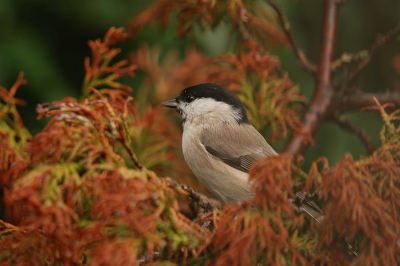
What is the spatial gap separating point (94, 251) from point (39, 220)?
0.12 m

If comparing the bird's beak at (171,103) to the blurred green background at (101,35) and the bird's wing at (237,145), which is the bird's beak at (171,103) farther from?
the blurred green background at (101,35)

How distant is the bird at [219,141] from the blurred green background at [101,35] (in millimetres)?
273

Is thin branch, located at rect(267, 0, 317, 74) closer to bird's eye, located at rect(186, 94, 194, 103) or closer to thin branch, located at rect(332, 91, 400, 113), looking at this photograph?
thin branch, located at rect(332, 91, 400, 113)

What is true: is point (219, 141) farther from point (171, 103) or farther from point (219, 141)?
point (171, 103)

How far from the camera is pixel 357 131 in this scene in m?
1.80

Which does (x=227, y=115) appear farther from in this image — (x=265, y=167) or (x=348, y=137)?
(x=265, y=167)

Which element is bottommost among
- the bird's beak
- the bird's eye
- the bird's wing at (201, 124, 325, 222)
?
the bird's wing at (201, 124, 325, 222)

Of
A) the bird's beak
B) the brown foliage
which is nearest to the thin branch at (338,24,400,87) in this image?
the brown foliage

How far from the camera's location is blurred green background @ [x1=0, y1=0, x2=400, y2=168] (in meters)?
2.23

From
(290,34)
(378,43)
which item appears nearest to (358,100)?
(378,43)

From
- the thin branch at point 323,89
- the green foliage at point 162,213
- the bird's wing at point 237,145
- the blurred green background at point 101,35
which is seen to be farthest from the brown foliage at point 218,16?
the green foliage at point 162,213

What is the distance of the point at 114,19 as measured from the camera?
2385 mm

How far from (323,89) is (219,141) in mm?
477

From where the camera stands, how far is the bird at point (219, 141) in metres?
1.82
